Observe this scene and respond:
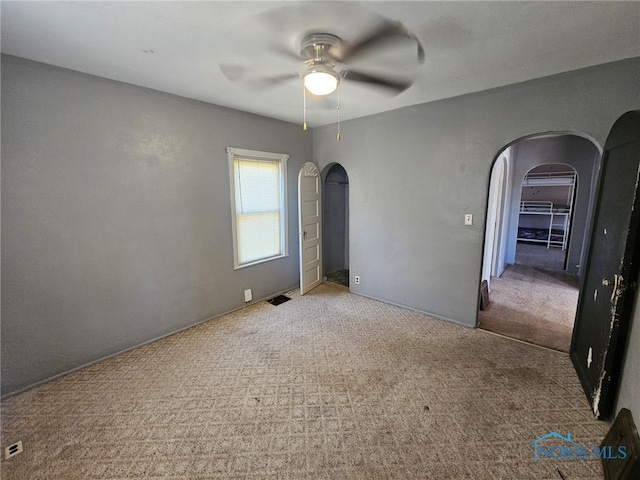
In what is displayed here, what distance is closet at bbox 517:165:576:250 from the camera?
7414 mm

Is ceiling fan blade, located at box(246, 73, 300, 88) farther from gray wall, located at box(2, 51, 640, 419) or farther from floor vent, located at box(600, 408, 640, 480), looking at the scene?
floor vent, located at box(600, 408, 640, 480)

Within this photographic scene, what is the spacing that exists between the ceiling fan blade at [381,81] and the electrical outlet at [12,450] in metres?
3.34

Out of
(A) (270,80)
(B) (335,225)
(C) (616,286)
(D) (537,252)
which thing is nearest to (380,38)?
(A) (270,80)

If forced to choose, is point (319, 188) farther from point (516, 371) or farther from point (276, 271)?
point (516, 371)

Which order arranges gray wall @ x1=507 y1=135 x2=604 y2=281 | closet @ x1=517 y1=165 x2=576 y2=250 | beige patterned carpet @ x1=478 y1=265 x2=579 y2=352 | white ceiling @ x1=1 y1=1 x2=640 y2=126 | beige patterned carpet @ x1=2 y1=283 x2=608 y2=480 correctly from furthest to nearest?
closet @ x1=517 y1=165 x2=576 y2=250 → gray wall @ x1=507 y1=135 x2=604 y2=281 → beige patterned carpet @ x1=478 y1=265 x2=579 y2=352 → beige patterned carpet @ x1=2 y1=283 x2=608 y2=480 → white ceiling @ x1=1 y1=1 x2=640 y2=126

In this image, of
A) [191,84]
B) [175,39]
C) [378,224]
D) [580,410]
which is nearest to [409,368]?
[580,410]

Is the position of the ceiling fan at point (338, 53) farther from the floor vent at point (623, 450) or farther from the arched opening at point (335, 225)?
the arched opening at point (335, 225)

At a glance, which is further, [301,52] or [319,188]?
[319,188]

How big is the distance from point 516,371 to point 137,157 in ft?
12.8

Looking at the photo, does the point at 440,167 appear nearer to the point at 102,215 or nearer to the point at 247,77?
the point at 247,77

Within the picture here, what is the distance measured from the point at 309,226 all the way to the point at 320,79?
2500mm

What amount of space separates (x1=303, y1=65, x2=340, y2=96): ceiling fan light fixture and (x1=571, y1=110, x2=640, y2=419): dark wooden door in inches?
76.1

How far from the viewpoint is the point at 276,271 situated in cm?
402

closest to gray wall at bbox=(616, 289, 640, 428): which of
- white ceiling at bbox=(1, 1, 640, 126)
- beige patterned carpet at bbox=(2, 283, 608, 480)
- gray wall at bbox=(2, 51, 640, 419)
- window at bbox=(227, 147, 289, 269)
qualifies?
gray wall at bbox=(2, 51, 640, 419)
